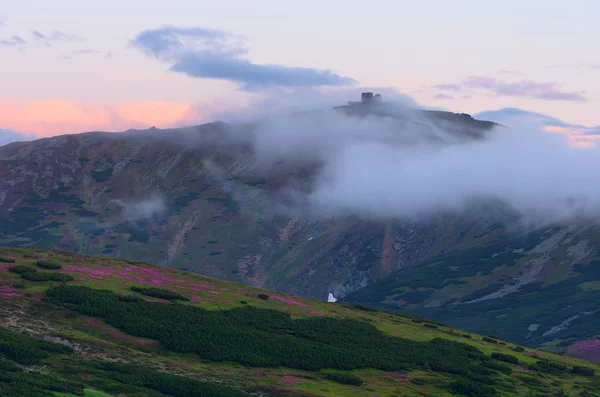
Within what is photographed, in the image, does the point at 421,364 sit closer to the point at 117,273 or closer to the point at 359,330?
the point at 359,330

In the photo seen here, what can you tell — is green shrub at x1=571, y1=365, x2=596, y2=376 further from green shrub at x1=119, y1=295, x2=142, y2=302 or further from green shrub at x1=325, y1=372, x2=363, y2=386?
green shrub at x1=119, y1=295, x2=142, y2=302

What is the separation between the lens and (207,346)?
98062 millimetres

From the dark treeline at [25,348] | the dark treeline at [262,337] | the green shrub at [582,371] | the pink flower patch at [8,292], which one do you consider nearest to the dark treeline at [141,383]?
the dark treeline at [25,348]

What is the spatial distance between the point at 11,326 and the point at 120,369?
49.9ft

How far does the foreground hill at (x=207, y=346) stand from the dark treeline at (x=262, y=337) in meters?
0.20

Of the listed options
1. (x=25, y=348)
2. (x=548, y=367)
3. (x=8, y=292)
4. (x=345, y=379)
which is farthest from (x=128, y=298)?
(x=548, y=367)

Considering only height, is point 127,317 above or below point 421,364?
above

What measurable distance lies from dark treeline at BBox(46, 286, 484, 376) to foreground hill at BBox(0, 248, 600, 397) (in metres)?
0.20

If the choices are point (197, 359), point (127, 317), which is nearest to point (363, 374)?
point (197, 359)

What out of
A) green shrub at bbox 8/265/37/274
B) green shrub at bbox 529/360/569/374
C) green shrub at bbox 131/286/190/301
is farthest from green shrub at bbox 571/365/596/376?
green shrub at bbox 8/265/37/274

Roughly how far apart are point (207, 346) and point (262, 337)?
1000 cm

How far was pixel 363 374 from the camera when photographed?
10031 cm

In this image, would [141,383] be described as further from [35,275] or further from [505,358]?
[505,358]

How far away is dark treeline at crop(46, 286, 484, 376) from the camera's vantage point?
9800 centimetres
